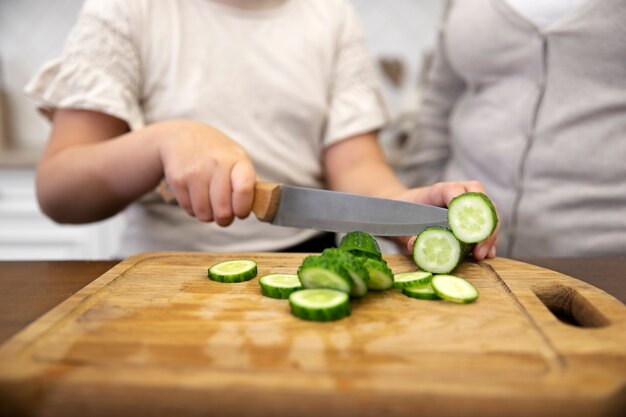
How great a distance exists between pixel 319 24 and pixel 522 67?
1.61 ft

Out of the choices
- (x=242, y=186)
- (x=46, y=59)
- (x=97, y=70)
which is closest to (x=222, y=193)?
(x=242, y=186)

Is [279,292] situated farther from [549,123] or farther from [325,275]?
[549,123]

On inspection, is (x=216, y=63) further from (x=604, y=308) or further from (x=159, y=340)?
(x=604, y=308)

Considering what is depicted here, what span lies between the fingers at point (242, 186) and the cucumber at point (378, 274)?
0.75 feet

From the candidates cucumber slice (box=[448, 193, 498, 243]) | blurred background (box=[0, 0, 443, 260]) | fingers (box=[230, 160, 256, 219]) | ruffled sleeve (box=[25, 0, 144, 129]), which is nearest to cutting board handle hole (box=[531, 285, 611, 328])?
cucumber slice (box=[448, 193, 498, 243])

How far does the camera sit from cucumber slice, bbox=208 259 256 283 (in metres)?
0.90

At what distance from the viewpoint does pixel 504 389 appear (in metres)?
0.58

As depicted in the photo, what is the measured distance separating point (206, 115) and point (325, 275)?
2.06 feet

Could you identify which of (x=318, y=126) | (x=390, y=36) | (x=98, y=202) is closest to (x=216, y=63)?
(x=318, y=126)

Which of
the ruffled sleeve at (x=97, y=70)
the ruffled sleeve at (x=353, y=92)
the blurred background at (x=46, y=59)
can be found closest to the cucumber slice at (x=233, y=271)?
the ruffled sleeve at (x=97, y=70)

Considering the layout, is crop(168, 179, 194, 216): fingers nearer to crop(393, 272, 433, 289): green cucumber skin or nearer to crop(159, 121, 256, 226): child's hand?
crop(159, 121, 256, 226): child's hand

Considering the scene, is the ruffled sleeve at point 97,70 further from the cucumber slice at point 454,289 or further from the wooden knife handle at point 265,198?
the cucumber slice at point 454,289

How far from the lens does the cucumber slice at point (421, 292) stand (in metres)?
0.83

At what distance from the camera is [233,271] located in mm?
924
